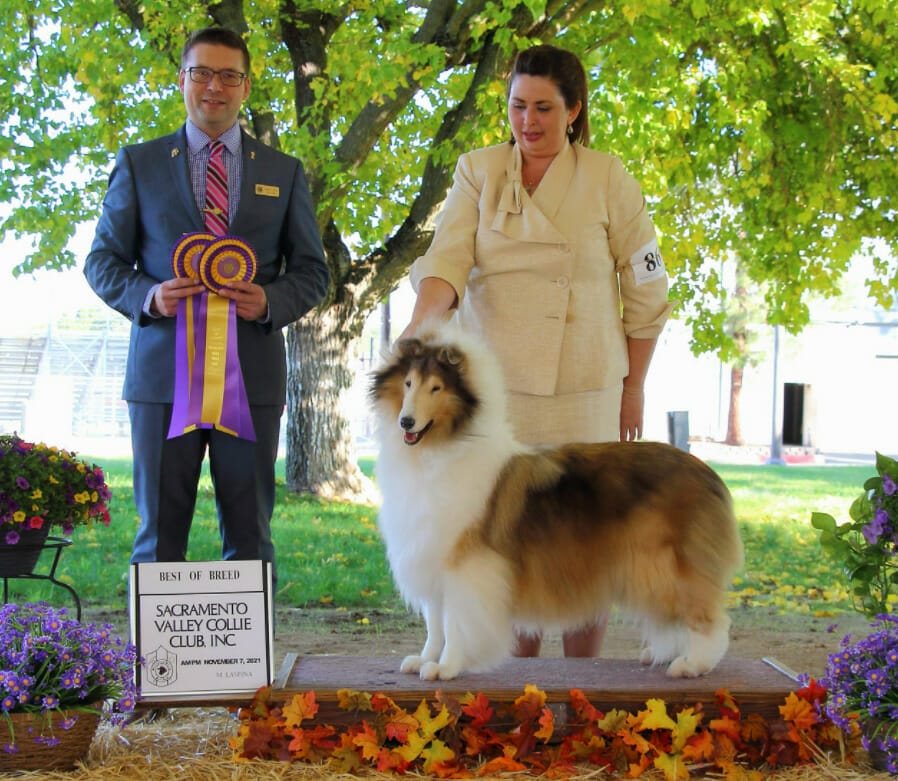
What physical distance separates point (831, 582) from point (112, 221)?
608cm

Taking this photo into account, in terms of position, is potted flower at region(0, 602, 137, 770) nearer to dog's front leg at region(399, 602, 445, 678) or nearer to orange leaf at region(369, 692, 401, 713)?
orange leaf at region(369, 692, 401, 713)

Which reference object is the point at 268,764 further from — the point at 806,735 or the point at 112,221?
the point at 112,221

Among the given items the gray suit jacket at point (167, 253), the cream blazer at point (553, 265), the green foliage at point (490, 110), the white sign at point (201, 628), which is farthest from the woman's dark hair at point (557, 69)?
the green foliage at point (490, 110)

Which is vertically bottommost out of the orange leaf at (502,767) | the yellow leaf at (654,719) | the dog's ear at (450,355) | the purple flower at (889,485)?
the orange leaf at (502,767)

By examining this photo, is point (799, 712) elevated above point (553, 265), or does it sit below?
below

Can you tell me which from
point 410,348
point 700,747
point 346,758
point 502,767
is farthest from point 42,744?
point 700,747

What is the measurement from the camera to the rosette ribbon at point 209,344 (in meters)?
3.00

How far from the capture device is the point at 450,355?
2.75 metres

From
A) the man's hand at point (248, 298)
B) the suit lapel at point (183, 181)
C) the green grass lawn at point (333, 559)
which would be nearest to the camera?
the man's hand at point (248, 298)

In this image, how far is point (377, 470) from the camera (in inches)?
115

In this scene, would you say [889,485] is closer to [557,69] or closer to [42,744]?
[557,69]

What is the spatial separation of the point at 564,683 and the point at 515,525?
0.48 metres

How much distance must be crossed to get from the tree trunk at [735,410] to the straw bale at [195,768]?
20.6m

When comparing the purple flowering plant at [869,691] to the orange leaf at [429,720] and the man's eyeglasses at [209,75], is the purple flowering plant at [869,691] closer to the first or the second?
the orange leaf at [429,720]
